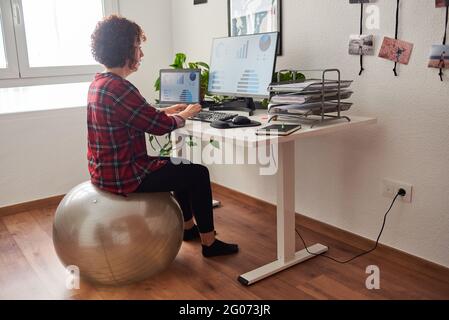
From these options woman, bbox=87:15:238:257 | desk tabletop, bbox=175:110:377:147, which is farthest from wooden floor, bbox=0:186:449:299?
desk tabletop, bbox=175:110:377:147

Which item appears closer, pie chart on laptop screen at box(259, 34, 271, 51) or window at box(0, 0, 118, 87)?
pie chart on laptop screen at box(259, 34, 271, 51)

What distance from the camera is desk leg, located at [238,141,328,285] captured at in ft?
6.89

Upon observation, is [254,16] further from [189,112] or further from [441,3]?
[441,3]

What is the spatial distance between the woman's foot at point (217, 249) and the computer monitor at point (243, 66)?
0.76m

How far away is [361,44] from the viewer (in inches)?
89.4

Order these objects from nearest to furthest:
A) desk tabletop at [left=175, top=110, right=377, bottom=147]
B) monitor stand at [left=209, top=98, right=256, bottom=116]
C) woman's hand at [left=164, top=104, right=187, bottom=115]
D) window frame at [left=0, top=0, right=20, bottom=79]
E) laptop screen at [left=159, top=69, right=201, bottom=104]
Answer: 1. desk tabletop at [left=175, top=110, right=377, bottom=147]
2. woman's hand at [left=164, top=104, right=187, bottom=115]
3. monitor stand at [left=209, top=98, right=256, bottom=116]
4. laptop screen at [left=159, top=69, right=201, bottom=104]
5. window frame at [left=0, top=0, right=20, bottom=79]

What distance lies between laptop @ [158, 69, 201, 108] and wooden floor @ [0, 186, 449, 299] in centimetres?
82

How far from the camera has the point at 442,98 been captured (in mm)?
2000

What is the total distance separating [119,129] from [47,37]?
66.5 inches

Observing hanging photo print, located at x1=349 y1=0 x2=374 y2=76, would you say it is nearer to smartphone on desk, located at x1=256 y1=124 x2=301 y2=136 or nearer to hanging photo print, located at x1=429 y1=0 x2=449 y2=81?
hanging photo print, located at x1=429 y1=0 x2=449 y2=81

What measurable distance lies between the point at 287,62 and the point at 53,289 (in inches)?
70.5

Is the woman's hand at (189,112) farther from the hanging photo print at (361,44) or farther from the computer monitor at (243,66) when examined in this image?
the hanging photo print at (361,44)
